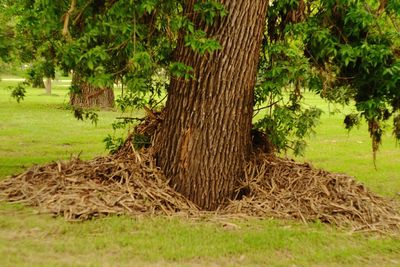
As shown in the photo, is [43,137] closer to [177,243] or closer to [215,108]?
[215,108]

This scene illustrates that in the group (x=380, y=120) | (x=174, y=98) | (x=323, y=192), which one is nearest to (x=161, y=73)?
(x=174, y=98)

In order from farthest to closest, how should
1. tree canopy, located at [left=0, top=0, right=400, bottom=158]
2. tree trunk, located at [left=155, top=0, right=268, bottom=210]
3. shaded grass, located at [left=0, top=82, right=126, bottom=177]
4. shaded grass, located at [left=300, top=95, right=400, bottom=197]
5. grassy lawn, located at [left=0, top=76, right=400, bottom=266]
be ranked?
shaded grass, located at [left=0, top=82, right=126, bottom=177]
shaded grass, located at [left=300, top=95, right=400, bottom=197]
tree trunk, located at [left=155, top=0, right=268, bottom=210]
tree canopy, located at [left=0, top=0, right=400, bottom=158]
grassy lawn, located at [left=0, top=76, right=400, bottom=266]

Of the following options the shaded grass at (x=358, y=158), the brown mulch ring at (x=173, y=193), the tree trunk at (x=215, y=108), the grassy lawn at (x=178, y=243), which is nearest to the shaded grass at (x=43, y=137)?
the brown mulch ring at (x=173, y=193)

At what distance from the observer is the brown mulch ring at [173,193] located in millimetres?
7207

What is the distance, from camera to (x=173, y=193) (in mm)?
7602

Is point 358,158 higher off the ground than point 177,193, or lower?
lower

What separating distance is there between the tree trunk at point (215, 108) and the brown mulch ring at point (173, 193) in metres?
0.26

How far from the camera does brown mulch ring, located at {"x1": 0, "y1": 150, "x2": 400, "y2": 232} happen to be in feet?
23.6

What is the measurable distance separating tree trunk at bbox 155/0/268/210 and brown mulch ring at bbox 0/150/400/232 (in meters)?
0.26

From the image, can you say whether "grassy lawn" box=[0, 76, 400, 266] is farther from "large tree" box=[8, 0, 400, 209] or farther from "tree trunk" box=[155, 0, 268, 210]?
"large tree" box=[8, 0, 400, 209]

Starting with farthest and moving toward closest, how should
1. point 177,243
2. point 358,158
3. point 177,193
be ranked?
point 358,158, point 177,193, point 177,243

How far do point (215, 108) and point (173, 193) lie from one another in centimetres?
119

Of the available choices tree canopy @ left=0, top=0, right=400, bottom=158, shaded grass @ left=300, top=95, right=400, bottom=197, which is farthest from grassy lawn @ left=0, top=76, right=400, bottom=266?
shaded grass @ left=300, top=95, right=400, bottom=197

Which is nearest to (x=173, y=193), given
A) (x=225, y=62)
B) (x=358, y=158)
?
(x=225, y=62)
